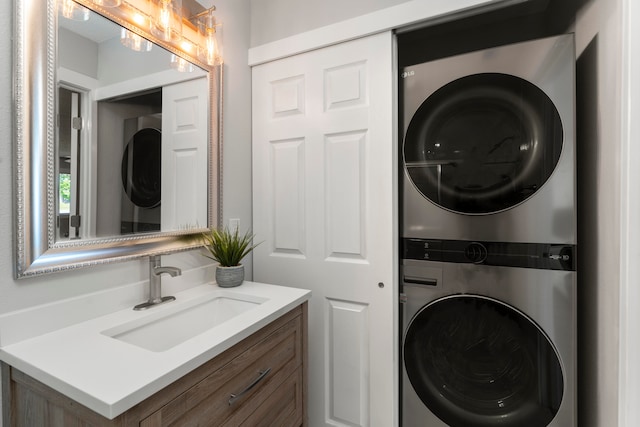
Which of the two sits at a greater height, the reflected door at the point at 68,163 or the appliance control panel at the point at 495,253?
the reflected door at the point at 68,163

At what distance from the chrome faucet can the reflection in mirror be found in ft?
0.45

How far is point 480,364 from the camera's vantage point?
119 centimetres

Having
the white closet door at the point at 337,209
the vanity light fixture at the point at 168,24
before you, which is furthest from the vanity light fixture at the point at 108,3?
the white closet door at the point at 337,209

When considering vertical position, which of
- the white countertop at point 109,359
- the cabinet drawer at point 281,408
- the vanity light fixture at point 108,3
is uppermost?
the vanity light fixture at point 108,3

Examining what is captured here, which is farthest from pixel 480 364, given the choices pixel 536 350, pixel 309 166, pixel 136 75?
pixel 136 75

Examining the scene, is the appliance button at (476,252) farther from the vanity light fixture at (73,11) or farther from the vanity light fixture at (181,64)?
the vanity light fixture at (73,11)

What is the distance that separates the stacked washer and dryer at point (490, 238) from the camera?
1.07 meters

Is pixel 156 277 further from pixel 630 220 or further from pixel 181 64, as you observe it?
pixel 630 220

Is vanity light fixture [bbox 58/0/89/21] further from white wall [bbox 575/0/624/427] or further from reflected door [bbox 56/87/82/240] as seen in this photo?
white wall [bbox 575/0/624/427]

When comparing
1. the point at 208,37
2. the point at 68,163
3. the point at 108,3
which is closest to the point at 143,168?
the point at 68,163

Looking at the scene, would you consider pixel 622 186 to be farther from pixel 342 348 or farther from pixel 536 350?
pixel 342 348

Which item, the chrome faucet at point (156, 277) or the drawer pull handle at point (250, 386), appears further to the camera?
the chrome faucet at point (156, 277)

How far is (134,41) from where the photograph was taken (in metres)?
1.09

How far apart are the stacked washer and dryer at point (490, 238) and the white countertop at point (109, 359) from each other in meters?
0.75
